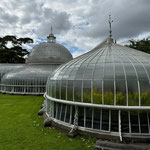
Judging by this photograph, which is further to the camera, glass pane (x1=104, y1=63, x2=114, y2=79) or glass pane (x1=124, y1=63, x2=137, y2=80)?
glass pane (x1=104, y1=63, x2=114, y2=79)

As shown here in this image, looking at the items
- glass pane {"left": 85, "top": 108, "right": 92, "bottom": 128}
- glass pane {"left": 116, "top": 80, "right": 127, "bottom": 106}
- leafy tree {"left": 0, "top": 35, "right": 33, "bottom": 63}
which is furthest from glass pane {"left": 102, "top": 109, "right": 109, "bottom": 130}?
leafy tree {"left": 0, "top": 35, "right": 33, "bottom": 63}

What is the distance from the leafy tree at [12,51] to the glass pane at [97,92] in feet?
214

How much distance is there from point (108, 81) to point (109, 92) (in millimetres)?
890

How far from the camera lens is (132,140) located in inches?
342

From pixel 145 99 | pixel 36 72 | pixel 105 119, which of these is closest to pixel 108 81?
pixel 145 99

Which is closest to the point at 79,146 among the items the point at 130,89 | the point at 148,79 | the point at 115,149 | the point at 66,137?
the point at 66,137

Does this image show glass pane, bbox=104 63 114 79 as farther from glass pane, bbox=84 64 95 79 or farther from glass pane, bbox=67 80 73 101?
glass pane, bbox=67 80 73 101

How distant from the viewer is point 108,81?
9508 millimetres

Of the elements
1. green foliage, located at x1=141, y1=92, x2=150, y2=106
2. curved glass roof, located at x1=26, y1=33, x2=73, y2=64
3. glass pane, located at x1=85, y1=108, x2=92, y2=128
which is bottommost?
glass pane, located at x1=85, y1=108, x2=92, y2=128

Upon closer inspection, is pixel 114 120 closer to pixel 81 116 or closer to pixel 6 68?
pixel 81 116

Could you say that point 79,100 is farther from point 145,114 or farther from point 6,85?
point 6,85

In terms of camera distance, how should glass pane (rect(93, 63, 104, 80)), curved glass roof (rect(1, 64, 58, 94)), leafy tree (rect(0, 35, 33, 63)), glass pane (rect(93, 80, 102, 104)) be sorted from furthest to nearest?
Answer: leafy tree (rect(0, 35, 33, 63)) → curved glass roof (rect(1, 64, 58, 94)) → glass pane (rect(93, 63, 104, 80)) → glass pane (rect(93, 80, 102, 104))

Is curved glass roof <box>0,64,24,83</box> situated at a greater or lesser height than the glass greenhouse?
greater

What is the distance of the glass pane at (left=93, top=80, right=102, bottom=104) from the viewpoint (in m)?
9.47
